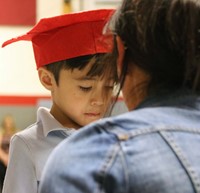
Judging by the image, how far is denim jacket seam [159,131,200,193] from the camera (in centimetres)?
62

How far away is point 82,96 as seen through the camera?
3.90ft

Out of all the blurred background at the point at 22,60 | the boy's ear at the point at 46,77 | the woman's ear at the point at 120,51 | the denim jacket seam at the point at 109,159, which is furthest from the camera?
the blurred background at the point at 22,60

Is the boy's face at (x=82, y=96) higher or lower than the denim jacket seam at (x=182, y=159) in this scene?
lower

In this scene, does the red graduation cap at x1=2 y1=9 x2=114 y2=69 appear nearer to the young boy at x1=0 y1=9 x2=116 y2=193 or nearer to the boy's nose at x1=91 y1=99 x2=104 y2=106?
the young boy at x1=0 y1=9 x2=116 y2=193

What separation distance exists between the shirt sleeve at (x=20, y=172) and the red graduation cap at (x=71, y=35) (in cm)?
22

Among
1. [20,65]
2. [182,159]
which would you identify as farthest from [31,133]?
[20,65]

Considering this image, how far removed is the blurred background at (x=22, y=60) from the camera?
10.9ft

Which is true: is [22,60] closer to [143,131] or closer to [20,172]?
[20,172]

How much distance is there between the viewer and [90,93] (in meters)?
1.19

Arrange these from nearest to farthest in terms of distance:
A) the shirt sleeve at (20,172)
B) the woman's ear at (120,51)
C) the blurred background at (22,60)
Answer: the woman's ear at (120,51) < the shirt sleeve at (20,172) < the blurred background at (22,60)

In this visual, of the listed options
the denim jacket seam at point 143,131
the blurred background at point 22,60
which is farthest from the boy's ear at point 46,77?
the blurred background at point 22,60

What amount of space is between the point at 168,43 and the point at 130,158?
165mm

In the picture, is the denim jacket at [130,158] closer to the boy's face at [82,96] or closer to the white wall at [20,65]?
the boy's face at [82,96]

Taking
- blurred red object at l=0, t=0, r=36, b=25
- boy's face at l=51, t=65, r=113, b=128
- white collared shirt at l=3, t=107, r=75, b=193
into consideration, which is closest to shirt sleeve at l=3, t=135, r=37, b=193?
white collared shirt at l=3, t=107, r=75, b=193
